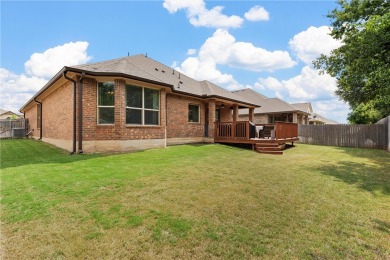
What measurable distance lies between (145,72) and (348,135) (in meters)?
16.4

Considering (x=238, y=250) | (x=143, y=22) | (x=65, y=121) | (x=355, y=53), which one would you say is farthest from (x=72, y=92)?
(x=355, y=53)

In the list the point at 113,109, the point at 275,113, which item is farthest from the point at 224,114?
the point at 113,109

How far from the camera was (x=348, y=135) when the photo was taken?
16875 mm

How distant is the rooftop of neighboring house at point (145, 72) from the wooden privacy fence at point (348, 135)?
649 centimetres

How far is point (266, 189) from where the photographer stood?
15.6ft

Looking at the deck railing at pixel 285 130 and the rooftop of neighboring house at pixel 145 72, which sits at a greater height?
the rooftop of neighboring house at pixel 145 72

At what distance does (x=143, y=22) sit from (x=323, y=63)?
11.5 m

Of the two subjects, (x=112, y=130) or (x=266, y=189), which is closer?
(x=266, y=189)

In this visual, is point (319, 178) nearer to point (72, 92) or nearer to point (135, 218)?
point (135, 218)

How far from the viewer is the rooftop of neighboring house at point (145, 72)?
8.97 metres

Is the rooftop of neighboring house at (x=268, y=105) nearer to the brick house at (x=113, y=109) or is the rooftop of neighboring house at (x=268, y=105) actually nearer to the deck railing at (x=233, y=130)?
the deck railing at (x=233, y=130)

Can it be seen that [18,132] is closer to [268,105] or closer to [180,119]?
[180,119]

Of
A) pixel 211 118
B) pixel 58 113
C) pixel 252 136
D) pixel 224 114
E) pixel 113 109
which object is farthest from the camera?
pixel 224 114

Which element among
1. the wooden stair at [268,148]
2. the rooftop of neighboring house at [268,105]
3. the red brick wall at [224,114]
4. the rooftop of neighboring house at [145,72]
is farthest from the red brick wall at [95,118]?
the rooftop of neighboring house at [268,105]
